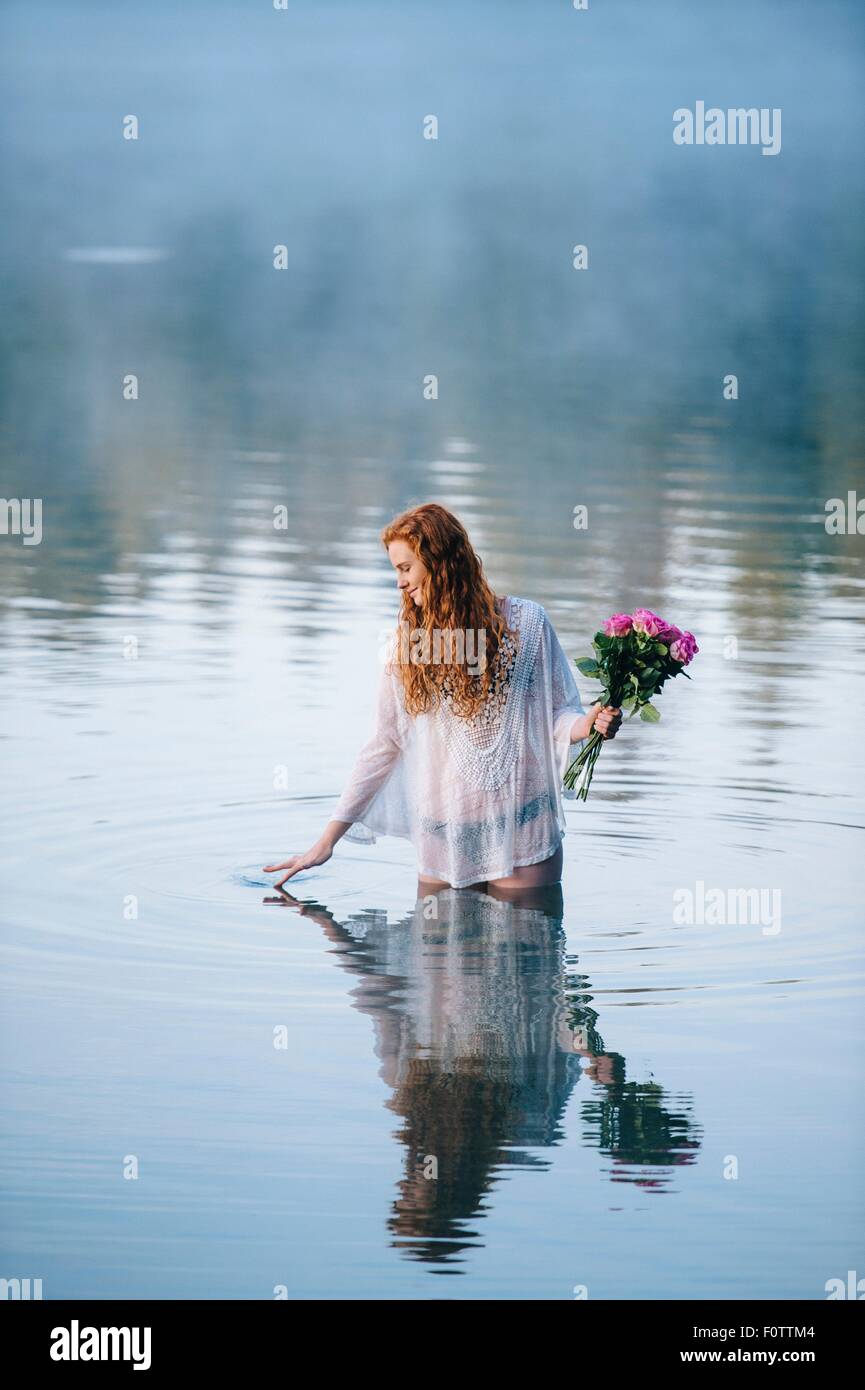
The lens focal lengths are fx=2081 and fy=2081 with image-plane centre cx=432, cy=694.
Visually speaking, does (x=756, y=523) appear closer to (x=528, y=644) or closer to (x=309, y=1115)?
(x=528, y=644)

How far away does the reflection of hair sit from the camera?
18.5 ft

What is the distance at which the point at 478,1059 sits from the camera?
473 centimetres

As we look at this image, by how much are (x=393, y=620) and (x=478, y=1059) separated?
5.77 m

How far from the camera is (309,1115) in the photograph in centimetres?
443

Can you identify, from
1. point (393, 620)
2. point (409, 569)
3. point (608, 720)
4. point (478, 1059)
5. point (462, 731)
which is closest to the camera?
point (478, 1059)

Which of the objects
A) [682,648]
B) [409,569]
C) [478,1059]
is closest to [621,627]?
[682,648]

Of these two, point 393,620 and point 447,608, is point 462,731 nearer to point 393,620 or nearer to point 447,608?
point 447,608

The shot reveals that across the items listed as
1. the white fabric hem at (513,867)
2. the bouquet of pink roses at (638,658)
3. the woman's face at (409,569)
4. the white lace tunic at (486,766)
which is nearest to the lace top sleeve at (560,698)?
the white lace tunic at (486,766)

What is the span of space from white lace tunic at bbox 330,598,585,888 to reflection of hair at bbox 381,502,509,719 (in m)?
0.04

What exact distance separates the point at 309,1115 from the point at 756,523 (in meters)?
9.22

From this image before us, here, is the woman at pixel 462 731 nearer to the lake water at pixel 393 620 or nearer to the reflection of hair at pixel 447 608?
the reflection of hair at pixel 447 608

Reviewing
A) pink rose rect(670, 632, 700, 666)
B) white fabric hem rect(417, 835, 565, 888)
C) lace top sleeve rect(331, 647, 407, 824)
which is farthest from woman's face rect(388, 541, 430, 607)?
white fabric hem rect(417, 835, 565, 888)
